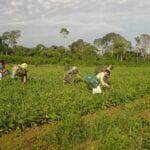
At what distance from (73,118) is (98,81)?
24.3 ft

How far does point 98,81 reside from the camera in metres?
16.9

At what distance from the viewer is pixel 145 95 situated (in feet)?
58.8

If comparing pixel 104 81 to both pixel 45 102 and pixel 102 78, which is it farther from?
pixel 45 102

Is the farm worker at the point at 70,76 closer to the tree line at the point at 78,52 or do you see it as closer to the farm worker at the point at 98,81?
the farm worker at the point at 98,81

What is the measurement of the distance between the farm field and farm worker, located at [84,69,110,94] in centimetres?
33

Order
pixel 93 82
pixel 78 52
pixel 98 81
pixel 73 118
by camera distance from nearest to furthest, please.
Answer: pixel 73 118 → pixel 93 82 → pixel 98 81 → pixel 78 52

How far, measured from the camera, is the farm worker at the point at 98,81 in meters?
16.6

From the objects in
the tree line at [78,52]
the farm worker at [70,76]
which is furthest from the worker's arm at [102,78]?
the tree line at [78,52]

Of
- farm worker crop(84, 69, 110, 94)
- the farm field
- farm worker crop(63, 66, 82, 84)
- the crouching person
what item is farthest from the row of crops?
farm worker crop(63, 66, 82, 84)

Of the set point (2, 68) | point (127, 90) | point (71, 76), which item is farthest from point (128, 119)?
point (2, 68)

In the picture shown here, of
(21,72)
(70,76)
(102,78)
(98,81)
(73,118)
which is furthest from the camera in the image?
(70,76)

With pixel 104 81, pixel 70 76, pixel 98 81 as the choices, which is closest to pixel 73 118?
pixel 98 81

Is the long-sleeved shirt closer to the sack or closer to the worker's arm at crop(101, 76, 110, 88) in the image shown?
the worker's arm at crop(101, 76, 110, 88)

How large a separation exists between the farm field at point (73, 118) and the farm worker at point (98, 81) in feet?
1.07
